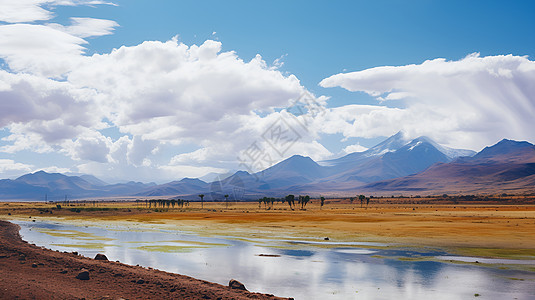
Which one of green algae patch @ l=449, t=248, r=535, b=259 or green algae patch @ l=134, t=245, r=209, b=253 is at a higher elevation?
green algae patch @ l=449, t=248, r=535, b=259

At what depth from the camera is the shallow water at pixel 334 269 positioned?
25.5m

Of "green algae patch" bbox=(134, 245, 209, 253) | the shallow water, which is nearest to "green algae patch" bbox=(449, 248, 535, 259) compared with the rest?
the shallow water

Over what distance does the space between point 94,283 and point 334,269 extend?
658 inches

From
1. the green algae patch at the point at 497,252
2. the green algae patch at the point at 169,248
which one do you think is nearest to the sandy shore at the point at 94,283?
the green algae patch at the point at 169,248

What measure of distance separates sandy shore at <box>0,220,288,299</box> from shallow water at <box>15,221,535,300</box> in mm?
3853

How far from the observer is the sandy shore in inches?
845

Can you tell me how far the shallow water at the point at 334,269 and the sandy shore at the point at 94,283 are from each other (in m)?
3.85

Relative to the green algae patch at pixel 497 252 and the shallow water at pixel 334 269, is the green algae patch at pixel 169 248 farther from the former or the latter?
the green algae patch at pixel 497 252

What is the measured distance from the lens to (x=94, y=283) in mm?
24281

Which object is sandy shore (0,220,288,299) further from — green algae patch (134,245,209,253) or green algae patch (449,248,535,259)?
green algae patch (449,248,535,259)

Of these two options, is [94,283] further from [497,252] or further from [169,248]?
[497,252]

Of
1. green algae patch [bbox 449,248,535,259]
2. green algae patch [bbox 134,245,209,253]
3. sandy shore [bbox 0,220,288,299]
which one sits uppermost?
sandy shore [bbox 0,220,288,299]

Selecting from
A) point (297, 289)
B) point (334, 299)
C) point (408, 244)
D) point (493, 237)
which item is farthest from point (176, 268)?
point (493, 237)

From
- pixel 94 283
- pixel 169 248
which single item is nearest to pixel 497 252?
pixel 169 248
